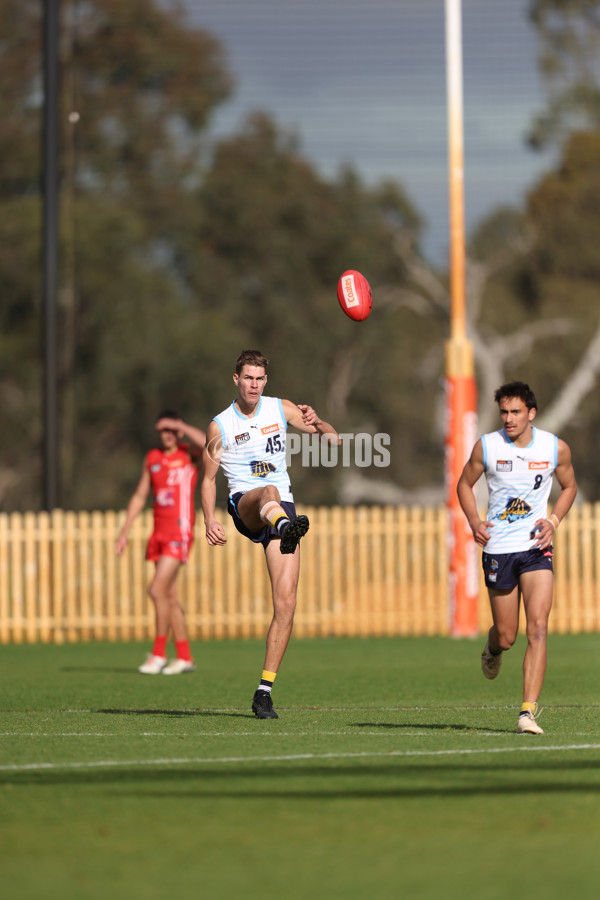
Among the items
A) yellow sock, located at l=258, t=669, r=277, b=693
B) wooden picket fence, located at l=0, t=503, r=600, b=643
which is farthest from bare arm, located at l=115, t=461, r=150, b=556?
wooden picket fence, located at l=0, t=503, r=600, b=643

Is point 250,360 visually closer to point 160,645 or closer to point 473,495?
point 473,495

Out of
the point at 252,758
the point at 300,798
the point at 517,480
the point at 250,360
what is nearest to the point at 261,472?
the point at 250,360

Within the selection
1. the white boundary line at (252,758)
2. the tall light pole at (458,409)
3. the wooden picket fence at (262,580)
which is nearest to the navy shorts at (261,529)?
the white boundary line at (252,758)

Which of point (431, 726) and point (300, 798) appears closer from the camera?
point (300, 798)

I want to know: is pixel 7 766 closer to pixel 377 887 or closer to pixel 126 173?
pixel 377 887

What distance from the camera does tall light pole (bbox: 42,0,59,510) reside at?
19188mm

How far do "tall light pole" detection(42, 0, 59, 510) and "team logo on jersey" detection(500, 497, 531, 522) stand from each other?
37.1 feet

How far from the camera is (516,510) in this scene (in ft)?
28.3

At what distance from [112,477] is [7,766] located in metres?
29.9

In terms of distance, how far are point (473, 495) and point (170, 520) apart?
4970 millimetres

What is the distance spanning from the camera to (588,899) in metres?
4.57

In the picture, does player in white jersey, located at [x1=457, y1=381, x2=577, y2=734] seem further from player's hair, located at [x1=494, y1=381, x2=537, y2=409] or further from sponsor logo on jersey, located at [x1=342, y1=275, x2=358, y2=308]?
sponsor logo on jersey, located at [x1=342, y1=275, x2=358, y2=308]

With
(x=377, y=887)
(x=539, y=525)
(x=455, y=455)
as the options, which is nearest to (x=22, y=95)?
(x=455, y=455)

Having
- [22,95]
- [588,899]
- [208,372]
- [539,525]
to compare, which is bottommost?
[588,899]
